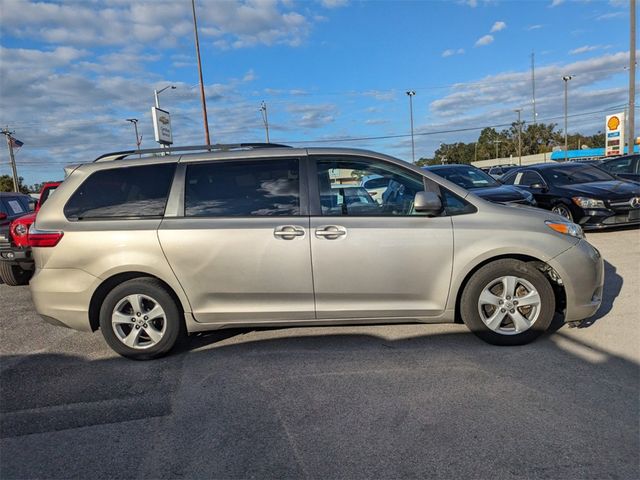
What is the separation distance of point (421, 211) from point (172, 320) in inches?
95.4

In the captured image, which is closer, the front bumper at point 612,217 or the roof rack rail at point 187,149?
the roof rack rail at point 187,149

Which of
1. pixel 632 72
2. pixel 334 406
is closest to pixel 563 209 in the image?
pixel 334 406

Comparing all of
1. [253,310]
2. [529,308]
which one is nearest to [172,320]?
[253,310]

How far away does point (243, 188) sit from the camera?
13.2ft

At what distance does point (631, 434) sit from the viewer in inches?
106

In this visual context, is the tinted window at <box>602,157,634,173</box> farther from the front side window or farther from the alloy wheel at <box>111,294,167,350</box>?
the alloy wheel at <box>111,294,167,350</box>

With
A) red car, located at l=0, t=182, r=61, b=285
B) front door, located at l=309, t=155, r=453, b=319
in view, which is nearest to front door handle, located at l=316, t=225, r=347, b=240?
front door, located at l=309, t=155, r=453, b=319

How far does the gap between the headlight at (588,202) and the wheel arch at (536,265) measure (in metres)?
5.93

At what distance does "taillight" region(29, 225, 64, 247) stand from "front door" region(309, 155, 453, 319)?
2265 mm

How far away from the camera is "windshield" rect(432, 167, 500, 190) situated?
9.79 metres

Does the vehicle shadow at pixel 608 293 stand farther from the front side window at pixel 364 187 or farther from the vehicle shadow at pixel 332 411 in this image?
the front side window at pixel 364 187

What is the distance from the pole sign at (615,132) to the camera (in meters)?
28.0

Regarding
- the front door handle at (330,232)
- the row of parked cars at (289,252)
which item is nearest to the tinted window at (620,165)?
the row of parked cars at (289,252)

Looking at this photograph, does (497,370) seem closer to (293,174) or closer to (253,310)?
(253,310)
